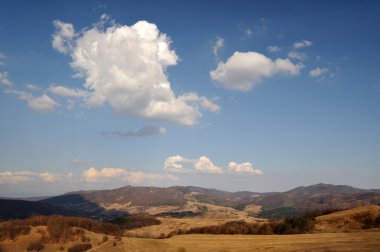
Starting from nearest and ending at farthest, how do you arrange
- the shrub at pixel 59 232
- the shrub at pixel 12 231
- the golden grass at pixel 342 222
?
the golden grass at pixel 342 222, the shrub at pixel 59 232, the shrub at pixel 12 231

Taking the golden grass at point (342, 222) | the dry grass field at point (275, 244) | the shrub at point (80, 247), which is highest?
the golden grass at point (342, 222)

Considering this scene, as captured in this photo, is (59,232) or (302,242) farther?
(59,232)

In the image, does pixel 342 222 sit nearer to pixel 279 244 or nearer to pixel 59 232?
pixel 279 244

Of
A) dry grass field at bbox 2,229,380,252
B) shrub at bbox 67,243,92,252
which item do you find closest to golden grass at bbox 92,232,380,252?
dry grass field at bbox 2,229,380,252

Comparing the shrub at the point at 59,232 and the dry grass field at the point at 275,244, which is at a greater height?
the dry grass field at the point at 275,244

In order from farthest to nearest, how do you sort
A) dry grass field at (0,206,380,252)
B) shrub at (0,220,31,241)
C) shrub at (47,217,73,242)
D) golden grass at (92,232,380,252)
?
shrub at (0,220,31,241)
shrub at (47,217,73,242)
dry grass field at (0,206,380,252)
golden grass at (92,232,380,252)

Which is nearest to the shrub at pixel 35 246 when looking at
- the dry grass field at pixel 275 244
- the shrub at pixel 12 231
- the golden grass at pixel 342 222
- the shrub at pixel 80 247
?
the shrub at pixel 80 247

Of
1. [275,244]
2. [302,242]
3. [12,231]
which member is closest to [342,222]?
[302,242]

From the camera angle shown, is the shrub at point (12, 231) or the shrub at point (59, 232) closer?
the shrub at point (59, 232)

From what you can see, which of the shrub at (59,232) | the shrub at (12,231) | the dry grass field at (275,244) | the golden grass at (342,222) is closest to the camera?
the dry grass field at (275,244)

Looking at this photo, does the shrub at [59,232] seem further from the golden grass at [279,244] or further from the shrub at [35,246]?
the golden grass at [279,244]

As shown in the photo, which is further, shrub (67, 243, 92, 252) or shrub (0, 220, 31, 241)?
shrub (0, 220, 31, 241)

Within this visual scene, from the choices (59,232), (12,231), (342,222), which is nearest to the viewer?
(342,222)

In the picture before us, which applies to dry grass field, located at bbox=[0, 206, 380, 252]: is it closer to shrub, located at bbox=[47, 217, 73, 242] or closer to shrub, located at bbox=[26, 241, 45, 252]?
shrub, located at bbox=[26, 241, 45, 252]
